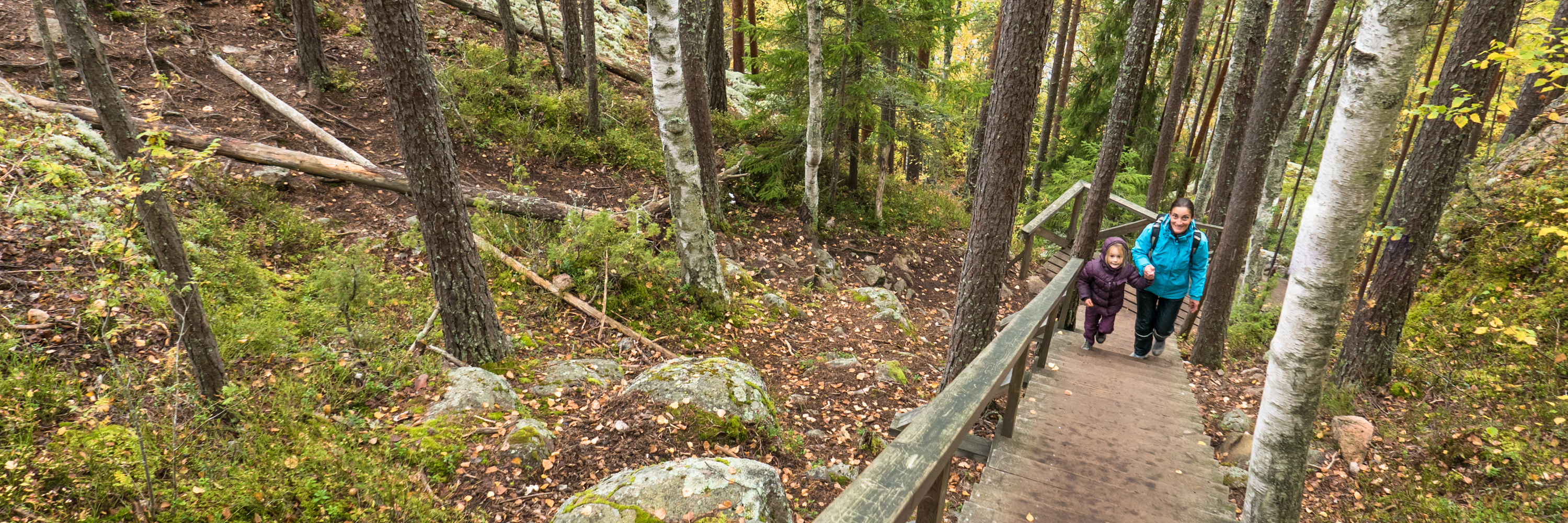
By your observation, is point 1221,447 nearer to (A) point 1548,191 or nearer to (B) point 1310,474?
(B) point 1310,474

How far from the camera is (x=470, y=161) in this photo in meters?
9.66

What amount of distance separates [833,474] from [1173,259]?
3.49m

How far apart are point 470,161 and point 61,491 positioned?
7000 mm

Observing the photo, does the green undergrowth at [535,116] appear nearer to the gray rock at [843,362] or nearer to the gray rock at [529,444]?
the gray rock at [843,362]

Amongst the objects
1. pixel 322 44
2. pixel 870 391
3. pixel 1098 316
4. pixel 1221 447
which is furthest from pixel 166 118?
pixel 1221 447

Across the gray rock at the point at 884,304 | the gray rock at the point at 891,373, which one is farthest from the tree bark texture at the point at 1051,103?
the gray rock at the point at 891,373

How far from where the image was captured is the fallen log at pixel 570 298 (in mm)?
6805

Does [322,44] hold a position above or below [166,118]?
above

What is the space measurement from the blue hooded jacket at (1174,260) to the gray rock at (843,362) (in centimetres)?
321

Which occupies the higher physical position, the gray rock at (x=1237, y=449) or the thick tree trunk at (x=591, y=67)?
the thick tree trunk at (x=591, y=67)

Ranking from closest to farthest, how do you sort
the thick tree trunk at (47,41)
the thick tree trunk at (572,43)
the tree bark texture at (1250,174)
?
the thick tree trunk at (47,41) → the tree bark texture at (1250,174) → the thick tree trunk at (572,43)

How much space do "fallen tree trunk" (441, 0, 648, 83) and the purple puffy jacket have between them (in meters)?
11.1

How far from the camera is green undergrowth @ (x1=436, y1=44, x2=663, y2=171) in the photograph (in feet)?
34.1

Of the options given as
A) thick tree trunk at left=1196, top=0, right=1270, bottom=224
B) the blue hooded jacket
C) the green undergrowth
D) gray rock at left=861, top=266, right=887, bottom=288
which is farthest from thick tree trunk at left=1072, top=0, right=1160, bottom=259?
the green undergrowth
